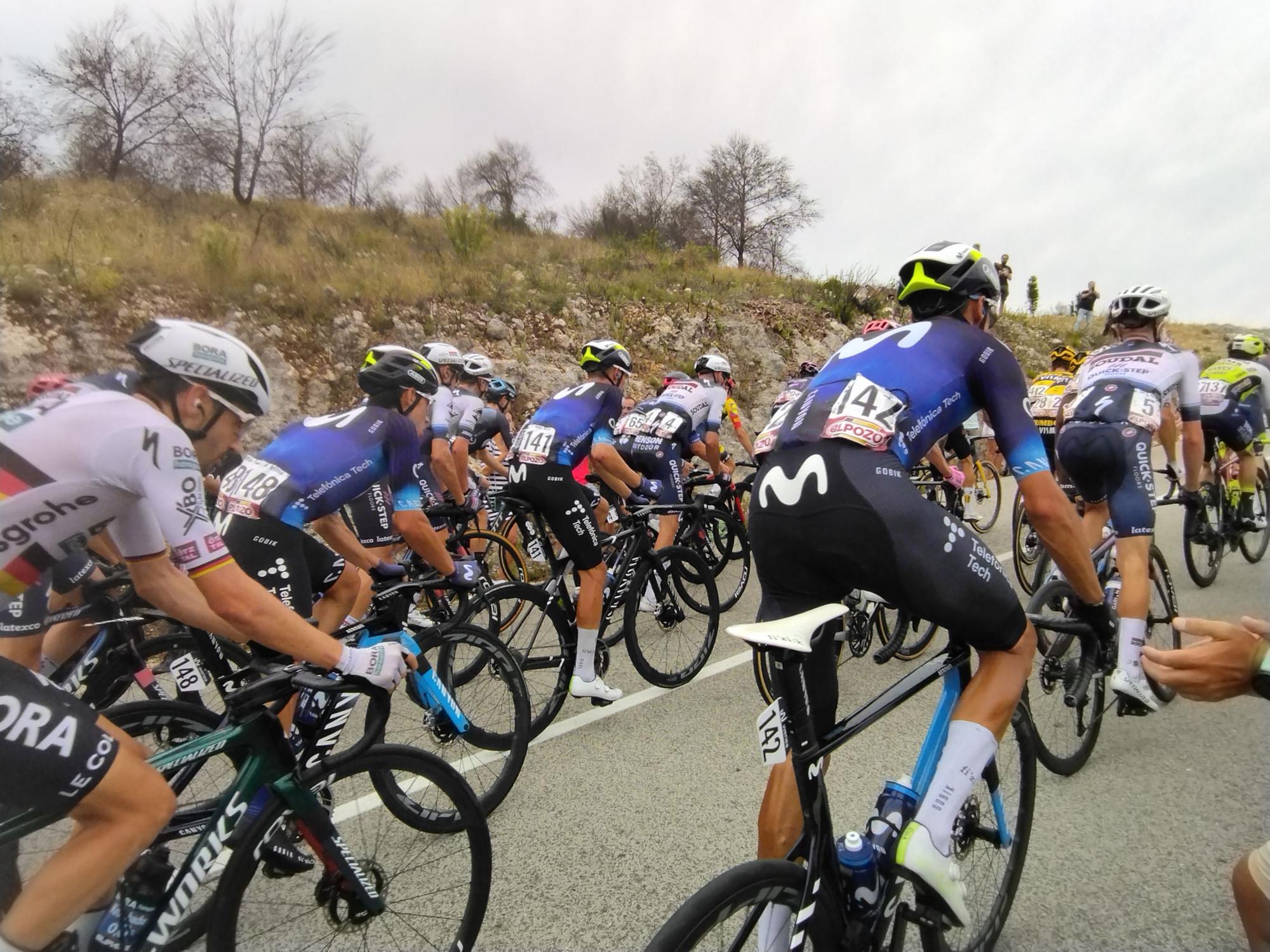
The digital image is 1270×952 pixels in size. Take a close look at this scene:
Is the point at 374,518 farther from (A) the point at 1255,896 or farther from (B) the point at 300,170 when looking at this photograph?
(B) the point at 300,170

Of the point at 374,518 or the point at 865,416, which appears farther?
the point at 374,518

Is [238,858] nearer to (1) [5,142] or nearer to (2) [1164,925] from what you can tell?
(2) [1164,925]

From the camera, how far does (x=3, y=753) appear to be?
1.69m

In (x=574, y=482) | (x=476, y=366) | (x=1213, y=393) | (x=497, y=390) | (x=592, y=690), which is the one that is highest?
(x=476, y=366)

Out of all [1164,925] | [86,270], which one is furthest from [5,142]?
[1164,925]

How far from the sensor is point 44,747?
173 centimetres

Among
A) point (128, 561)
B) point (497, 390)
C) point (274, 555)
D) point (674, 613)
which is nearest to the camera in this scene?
point (128, 561)

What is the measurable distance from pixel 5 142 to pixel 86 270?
A: 5288 mm

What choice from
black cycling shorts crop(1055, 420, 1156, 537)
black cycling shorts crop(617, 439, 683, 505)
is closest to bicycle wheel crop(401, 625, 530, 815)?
black cycling shorts crop(617, 439, 683, 505)

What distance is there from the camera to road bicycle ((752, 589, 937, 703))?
4.75 metres

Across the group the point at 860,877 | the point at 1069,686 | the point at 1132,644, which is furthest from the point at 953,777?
the point at 1132,644

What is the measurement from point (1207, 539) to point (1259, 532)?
1.74m

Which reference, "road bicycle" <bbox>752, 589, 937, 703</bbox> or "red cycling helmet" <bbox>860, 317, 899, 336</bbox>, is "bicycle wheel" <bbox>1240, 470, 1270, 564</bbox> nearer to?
"road bicycle" <bbox>752, 589, 937, 703</bbox>

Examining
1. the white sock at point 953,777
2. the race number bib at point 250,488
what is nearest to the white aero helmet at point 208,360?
the race number bib at point 250,488
